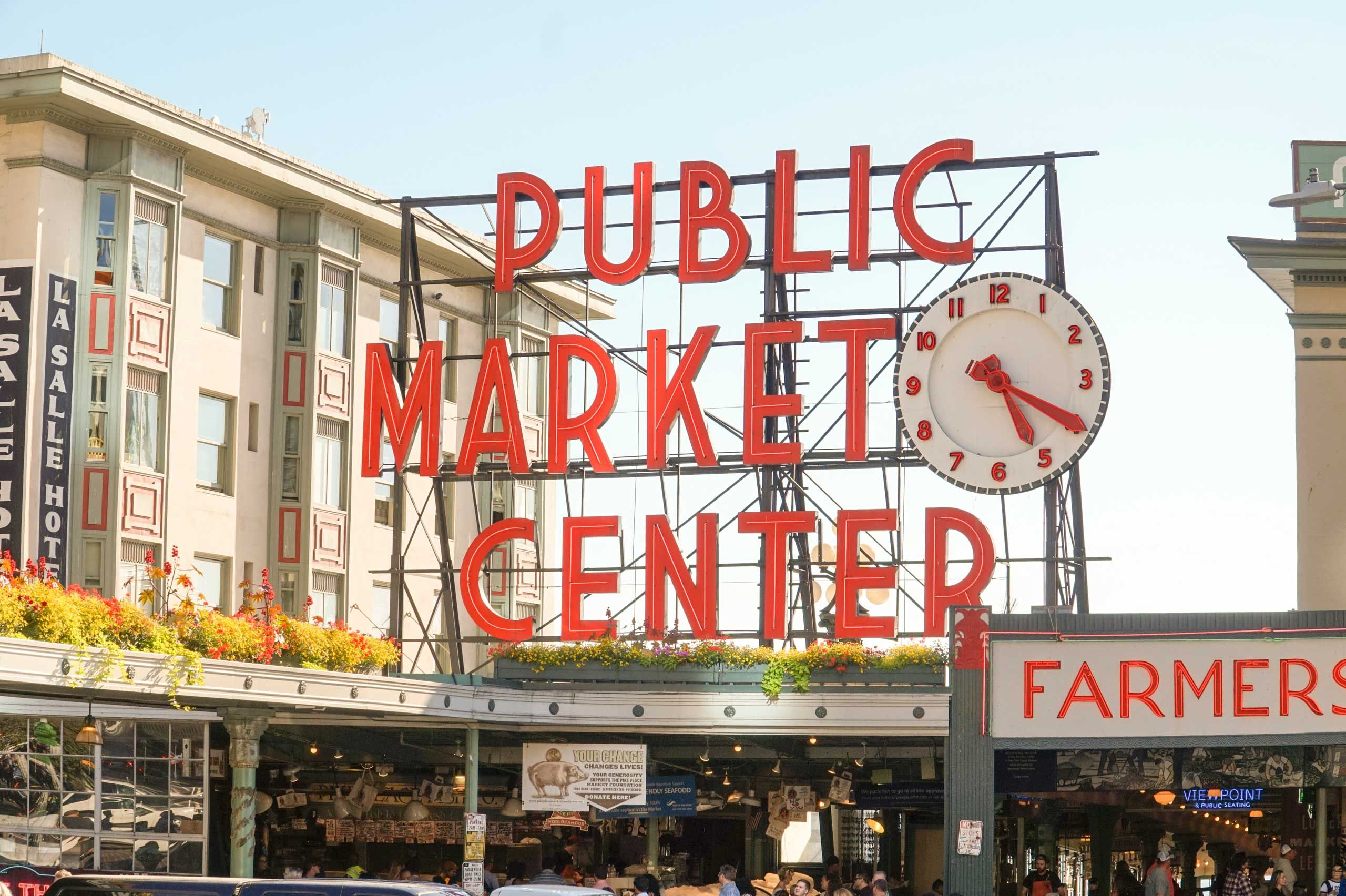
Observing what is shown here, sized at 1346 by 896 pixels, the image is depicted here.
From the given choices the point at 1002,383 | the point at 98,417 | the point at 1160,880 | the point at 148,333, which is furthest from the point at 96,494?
the point at 1160,880

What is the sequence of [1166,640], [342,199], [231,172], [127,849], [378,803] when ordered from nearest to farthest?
[1166,640] < [127,849] < [378,803] < [231,172] < [342,199]

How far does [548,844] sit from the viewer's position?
3550 centimetres

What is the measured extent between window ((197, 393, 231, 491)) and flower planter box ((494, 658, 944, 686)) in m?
12.9

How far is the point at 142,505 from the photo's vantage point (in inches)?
1487

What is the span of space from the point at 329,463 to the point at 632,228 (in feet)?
36.8

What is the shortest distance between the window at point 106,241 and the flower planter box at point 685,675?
12.8m

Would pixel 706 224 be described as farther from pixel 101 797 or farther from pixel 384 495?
pixel 101 797

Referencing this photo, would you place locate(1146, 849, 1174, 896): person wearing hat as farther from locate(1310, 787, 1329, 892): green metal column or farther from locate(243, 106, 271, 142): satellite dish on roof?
locate(243, 106, 271, 142): satellite dish on roof

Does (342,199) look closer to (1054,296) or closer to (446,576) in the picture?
(446,576)

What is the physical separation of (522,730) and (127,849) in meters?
6.60

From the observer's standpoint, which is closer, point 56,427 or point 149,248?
point 56,427

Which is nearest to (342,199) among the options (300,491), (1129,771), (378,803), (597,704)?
(300,491)

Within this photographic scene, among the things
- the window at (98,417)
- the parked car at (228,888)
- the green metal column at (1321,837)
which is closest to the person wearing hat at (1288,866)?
the green metal column at (1321,837)

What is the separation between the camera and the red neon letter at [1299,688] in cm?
2297
